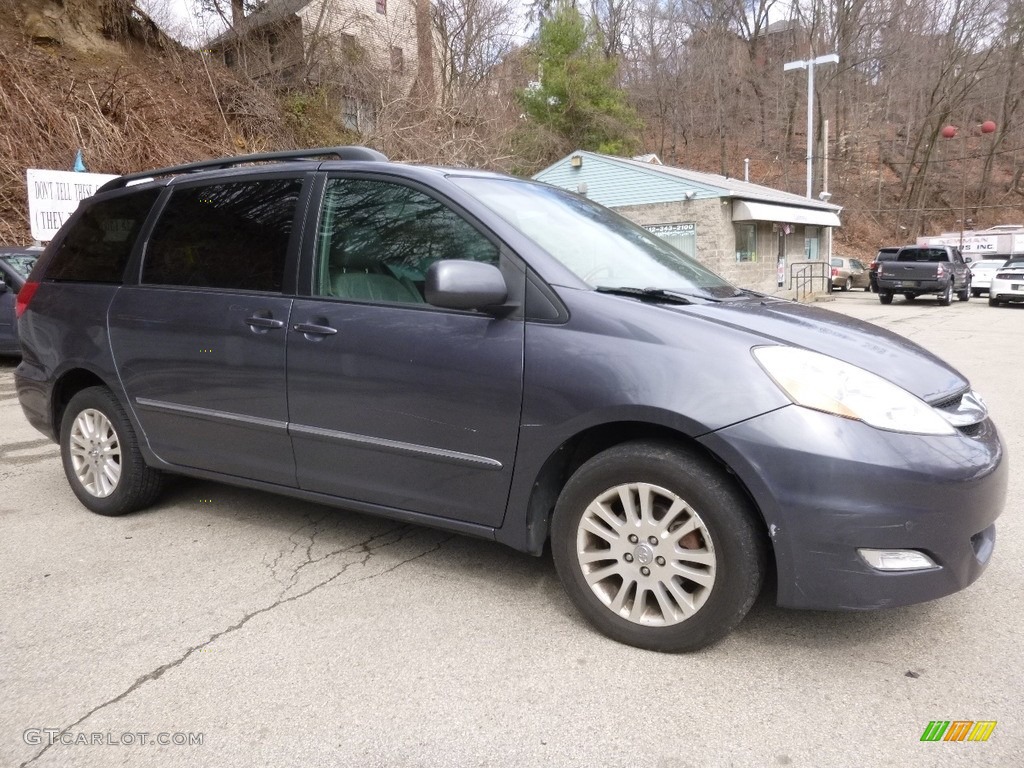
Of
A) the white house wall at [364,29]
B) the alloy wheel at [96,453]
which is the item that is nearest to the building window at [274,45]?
the white house wall at [364,29]

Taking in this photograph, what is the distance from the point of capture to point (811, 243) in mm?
29812

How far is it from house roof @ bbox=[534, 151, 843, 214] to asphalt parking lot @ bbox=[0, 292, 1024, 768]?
20.5 metres

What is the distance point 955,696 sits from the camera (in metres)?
2.50

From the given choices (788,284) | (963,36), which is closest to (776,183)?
(963,36)

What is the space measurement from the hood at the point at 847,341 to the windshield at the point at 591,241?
0.98 ft

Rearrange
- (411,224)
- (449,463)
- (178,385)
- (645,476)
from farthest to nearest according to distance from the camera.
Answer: (178,385) → (411,224) → (449,463) → (645,476)

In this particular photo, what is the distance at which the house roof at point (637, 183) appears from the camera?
2319 centimetres

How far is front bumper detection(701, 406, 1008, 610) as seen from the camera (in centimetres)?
246

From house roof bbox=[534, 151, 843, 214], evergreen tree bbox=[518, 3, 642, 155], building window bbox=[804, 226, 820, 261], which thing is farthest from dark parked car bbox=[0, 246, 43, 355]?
evergreen tree bbox=[518, 3, 642, 155]

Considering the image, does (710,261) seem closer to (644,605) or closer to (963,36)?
(644,605)

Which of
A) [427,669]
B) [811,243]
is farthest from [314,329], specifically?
[811,243]

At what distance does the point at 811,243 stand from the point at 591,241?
28.9 m

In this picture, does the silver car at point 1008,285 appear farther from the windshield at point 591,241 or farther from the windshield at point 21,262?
the windshield at point 21,262

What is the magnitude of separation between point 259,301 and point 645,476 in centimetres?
192
